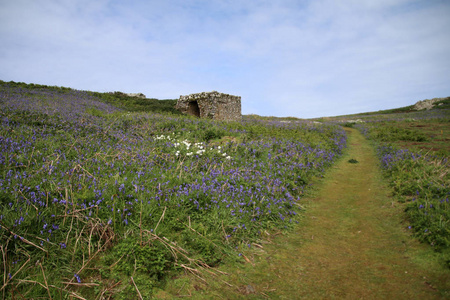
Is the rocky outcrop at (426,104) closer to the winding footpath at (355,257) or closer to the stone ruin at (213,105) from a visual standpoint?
the stone ruin at (213,105)

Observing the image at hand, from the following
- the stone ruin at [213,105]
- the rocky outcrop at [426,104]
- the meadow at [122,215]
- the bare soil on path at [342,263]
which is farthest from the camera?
the rocky outcrop at [426,104]

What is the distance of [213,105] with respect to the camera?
20750 mm

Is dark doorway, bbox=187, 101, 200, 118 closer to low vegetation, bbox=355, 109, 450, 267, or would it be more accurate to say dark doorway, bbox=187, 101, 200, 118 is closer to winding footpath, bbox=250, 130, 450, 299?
low vegetation, bbox=355, 109, 450, 267

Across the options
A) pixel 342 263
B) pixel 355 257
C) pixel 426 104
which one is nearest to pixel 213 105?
pixel 355 257

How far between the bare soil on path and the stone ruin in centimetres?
1498

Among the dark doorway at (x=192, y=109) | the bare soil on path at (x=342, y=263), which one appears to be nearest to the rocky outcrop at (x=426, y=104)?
the dark doorway at (x=192, y=109)

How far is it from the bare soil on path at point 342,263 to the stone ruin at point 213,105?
15.0 m

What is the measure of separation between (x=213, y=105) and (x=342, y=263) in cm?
1740

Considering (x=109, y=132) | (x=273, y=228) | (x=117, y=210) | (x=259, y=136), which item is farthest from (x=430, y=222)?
(x=109, y=132)

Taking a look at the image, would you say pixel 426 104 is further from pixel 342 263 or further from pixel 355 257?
pixel 342 263

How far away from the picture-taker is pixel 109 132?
429 inches

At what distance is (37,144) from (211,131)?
693 cm

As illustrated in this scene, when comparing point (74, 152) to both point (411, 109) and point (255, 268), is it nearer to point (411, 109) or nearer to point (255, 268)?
point (255, 268)

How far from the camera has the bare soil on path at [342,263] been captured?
3848mm
